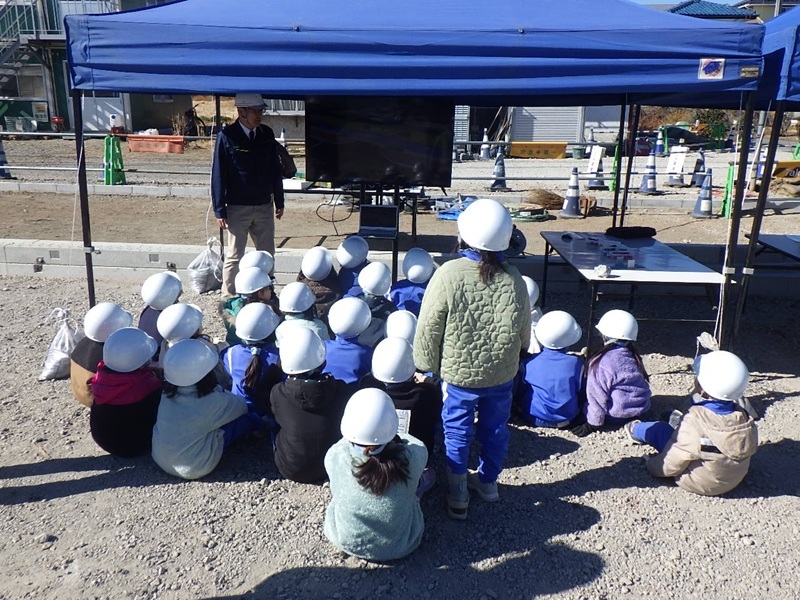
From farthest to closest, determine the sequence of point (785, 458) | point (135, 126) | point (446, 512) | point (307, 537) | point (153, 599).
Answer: point (135, 126) → point (785, 458) → point (446, 512) → point (307, 537) → point (153, 599)

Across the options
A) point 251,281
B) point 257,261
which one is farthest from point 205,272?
point 251,281

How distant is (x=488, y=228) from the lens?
2.91m

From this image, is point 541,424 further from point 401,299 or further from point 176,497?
point 176,497

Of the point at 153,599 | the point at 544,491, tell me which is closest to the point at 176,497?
the point at 153,599

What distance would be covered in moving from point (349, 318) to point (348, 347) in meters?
0.19

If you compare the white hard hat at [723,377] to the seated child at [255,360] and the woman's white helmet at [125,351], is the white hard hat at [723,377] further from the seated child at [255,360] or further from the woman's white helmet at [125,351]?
the woman's white helmet at [125,351]

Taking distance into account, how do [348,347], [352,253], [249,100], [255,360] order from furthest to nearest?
1. [249,100]
2. [352,253]
3. [348,347]
4. [255,360]

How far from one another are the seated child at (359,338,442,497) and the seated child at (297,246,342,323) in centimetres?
170

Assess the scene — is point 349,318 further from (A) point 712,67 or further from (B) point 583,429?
(A) point 712,67

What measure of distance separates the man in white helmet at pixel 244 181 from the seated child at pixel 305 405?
288cm

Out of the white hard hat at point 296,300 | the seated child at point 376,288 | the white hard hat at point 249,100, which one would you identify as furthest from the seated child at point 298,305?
the white hard hat at point 249,100

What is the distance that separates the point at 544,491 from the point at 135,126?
85.4ft

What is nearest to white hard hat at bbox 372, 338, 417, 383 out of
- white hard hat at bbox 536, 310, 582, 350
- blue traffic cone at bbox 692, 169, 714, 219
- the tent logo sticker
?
white hard hat at bbox 536, 310, 582, 350

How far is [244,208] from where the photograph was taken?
241 inches
